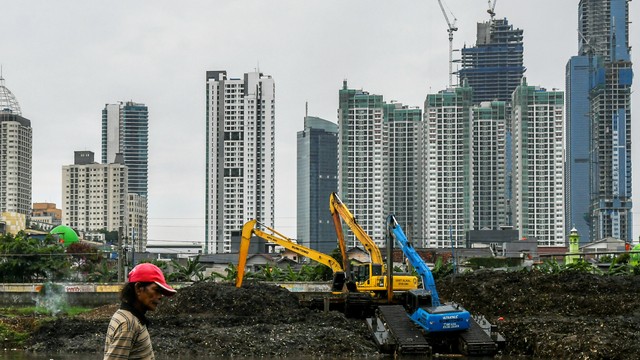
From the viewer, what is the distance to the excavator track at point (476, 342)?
1167 inches

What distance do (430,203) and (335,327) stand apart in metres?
136

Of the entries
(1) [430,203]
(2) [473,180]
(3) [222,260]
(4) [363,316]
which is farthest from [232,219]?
(4) [363,316]

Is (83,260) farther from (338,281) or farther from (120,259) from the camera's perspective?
(338,281)

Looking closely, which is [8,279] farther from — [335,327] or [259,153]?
[259,153]

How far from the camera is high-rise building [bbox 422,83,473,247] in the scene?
166 m

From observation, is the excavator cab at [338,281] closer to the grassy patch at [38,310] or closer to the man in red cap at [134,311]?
the grassy patch at [38,310]

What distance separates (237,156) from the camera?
159 meters

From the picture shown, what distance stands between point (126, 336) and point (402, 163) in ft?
573

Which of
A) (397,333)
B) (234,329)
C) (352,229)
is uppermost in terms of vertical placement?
(352,229)

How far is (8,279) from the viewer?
65.8 metres

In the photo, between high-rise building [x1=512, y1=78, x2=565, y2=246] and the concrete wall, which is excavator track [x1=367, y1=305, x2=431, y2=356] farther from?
high-rise building [x1=512, y1=78, x2=565, y2=246]

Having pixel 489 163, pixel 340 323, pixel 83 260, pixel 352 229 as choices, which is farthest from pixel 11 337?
pixel 489 163

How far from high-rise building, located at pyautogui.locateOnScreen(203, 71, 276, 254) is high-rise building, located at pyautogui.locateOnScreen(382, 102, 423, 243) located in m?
24.6

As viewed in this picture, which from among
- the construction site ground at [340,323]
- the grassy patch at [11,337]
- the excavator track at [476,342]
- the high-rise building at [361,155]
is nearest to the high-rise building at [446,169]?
the high-rise building at [361,155]
